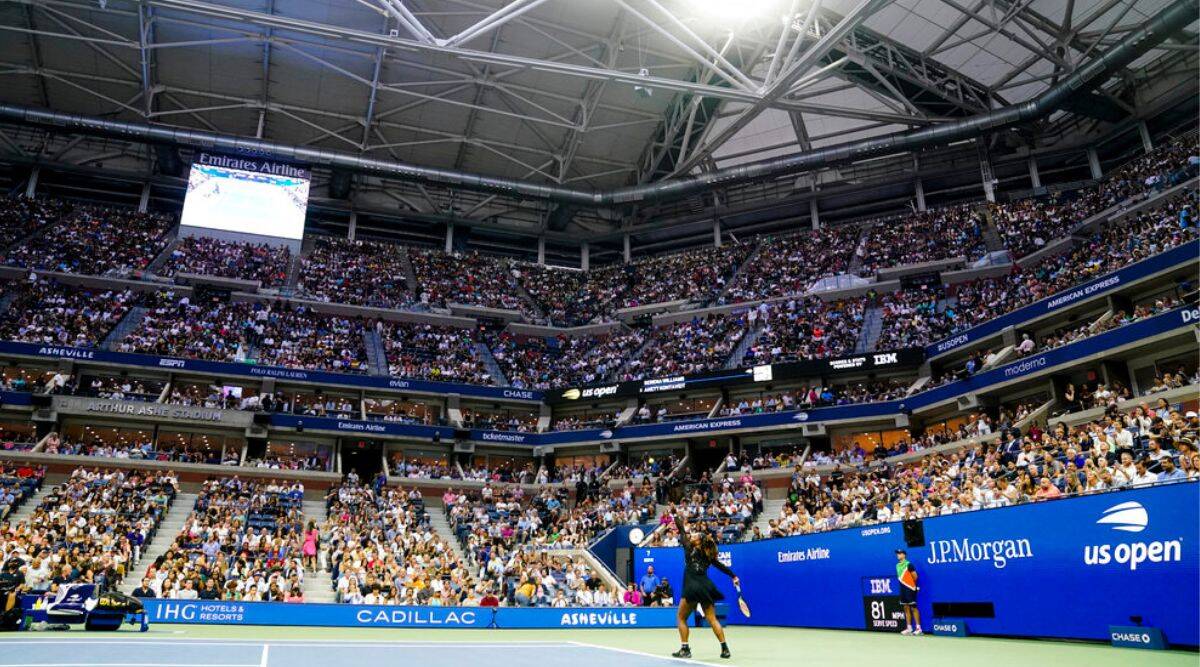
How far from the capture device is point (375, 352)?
47.5 m

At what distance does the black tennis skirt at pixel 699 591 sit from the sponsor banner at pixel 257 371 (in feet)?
117

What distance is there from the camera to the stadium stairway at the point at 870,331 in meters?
42.0

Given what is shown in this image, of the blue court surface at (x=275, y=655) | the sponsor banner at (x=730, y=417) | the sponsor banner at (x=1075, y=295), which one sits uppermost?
the sponsor banner at (x=1075, y=295)

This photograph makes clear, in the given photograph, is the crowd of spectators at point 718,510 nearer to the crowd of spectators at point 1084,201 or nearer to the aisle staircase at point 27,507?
the crowd of spectators at point 1084,201

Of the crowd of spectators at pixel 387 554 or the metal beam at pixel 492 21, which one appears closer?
the crowd of spectators at pixel 387 554

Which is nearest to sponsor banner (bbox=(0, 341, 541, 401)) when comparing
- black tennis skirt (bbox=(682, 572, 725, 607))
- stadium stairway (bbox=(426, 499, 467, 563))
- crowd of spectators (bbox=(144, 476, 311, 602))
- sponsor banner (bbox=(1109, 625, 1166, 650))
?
stadium stairway (bbox=(426, 499, 467, 563))

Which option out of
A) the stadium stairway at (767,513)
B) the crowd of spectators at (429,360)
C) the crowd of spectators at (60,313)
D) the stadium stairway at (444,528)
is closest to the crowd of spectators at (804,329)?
the stadium stairway at (767,513)

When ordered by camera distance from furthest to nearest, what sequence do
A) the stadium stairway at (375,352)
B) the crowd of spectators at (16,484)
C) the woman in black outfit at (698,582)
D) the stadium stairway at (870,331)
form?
the stadium stairway at (375,352) < the stadium stairway at (870,331) < the crowd of spectators at (16,484) < the woman in black outfit at (698,582)

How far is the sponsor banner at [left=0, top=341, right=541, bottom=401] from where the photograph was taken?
127ft

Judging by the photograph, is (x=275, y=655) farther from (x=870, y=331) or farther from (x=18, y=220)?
(x=18, y=220)

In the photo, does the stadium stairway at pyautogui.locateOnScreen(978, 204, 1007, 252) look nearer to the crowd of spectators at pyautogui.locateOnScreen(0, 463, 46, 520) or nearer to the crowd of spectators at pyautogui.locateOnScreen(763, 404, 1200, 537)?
the crowd of spectators at pyautogui.locateOnScreen(763, 404, 1200, 537)

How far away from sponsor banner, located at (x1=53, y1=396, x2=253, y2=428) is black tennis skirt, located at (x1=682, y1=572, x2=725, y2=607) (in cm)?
3443

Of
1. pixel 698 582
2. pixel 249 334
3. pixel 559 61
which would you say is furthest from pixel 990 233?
Answer: pixel 249 334

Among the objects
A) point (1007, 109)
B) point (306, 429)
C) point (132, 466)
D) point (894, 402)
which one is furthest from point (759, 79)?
point (132, 466)
